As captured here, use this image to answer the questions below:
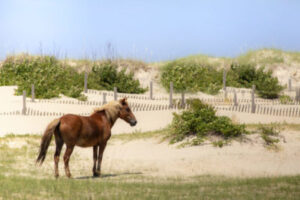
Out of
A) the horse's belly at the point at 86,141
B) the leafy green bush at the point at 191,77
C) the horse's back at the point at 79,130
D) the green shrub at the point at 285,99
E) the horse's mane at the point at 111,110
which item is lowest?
the green shrub at the point at 285,99

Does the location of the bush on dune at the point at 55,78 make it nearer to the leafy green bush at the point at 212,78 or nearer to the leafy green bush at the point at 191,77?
the leafy green bush at the point at 191,77

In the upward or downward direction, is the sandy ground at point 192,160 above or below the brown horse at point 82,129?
below

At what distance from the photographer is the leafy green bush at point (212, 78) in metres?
44.3

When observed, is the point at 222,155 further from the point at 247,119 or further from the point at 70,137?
the point at 247,119

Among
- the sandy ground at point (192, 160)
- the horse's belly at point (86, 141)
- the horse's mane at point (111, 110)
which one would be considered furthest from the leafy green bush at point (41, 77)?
the horse's belly at point (86, 141)

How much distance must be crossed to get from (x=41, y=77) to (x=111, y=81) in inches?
244

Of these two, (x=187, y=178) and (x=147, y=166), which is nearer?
(x=187, y=178)

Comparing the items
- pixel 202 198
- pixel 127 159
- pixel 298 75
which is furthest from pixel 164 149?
pixel 298 75

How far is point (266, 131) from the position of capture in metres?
22.2

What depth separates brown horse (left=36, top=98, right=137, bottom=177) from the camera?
48.8 ft

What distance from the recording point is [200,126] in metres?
22.3

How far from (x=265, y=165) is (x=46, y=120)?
16.1 meters

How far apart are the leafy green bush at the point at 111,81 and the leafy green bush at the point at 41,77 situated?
50.0 inches

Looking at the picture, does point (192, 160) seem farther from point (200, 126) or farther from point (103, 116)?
point (103, 116)
